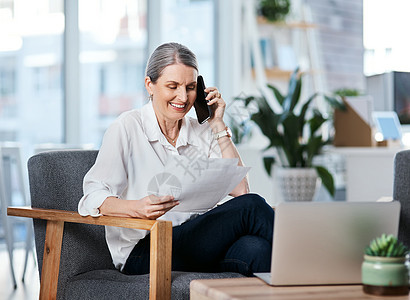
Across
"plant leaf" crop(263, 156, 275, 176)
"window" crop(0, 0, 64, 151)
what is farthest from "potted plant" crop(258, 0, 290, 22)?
"window" crop(0, 0, 64, 151)

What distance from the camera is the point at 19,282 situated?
3492 mm

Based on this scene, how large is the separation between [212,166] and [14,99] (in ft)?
10.4

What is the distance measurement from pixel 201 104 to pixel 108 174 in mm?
434

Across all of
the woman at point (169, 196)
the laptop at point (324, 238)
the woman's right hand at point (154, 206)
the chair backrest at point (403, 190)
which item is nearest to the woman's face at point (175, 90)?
the woman at point (169, 196)

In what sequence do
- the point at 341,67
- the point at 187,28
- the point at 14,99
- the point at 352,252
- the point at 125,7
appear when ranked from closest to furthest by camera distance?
the point at 352,252
the point at 14,99
the point at 125,7
the point at 187,28
the point at 341,67

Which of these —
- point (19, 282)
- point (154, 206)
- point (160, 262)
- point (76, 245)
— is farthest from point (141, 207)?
point (19, 282)

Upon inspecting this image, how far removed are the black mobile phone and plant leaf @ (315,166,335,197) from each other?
239cm

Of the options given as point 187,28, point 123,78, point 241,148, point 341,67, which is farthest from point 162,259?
A: point 341,67

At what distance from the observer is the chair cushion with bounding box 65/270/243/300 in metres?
1.76

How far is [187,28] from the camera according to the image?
5500 mm

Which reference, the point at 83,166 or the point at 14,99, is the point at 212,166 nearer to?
the point at 83,166

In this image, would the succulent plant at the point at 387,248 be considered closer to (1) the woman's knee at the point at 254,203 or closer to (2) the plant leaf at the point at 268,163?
(1) the woman's knee at the point at 254,203

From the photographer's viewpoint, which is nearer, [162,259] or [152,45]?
[162,259]

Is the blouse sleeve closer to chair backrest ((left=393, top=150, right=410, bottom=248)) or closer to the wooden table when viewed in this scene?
the wooden table
